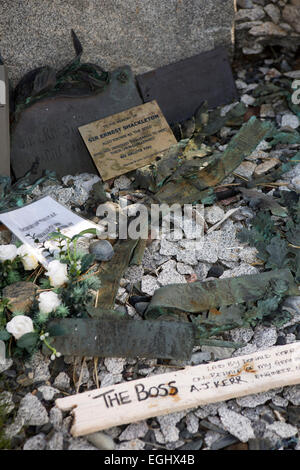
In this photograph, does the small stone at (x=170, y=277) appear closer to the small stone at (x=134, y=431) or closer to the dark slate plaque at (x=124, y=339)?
the dark slate plaque at (x=124, y=339)

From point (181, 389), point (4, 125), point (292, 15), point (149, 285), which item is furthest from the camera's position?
point (292, 15)

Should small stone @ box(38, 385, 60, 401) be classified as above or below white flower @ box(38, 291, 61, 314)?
below

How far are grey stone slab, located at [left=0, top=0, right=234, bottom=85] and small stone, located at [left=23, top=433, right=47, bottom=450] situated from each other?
8.15 ft

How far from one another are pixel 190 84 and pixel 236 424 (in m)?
→ 2.62

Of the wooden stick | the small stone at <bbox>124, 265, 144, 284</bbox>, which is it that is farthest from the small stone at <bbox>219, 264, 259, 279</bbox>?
the wooden stick

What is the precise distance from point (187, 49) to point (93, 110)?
927 mm

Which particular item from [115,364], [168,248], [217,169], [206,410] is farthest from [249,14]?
[206,410]

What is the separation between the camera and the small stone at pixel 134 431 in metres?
2.05

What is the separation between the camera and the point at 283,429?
207 cm

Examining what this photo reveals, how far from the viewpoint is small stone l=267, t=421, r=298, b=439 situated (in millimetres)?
2051

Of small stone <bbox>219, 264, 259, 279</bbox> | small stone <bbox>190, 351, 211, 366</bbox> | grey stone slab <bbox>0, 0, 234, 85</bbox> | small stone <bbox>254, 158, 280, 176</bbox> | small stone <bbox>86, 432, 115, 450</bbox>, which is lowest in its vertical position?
small stone <bbox>190, 351, 211, 366</bbox>

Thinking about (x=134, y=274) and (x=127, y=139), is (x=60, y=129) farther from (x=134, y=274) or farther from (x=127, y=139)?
(x=134, y=274)

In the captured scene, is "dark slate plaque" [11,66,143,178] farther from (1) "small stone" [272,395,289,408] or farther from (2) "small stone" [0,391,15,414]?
(1) "small stone" [272,395,289,408]

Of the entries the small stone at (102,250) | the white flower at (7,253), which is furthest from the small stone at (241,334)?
the white flower at (7,253)
